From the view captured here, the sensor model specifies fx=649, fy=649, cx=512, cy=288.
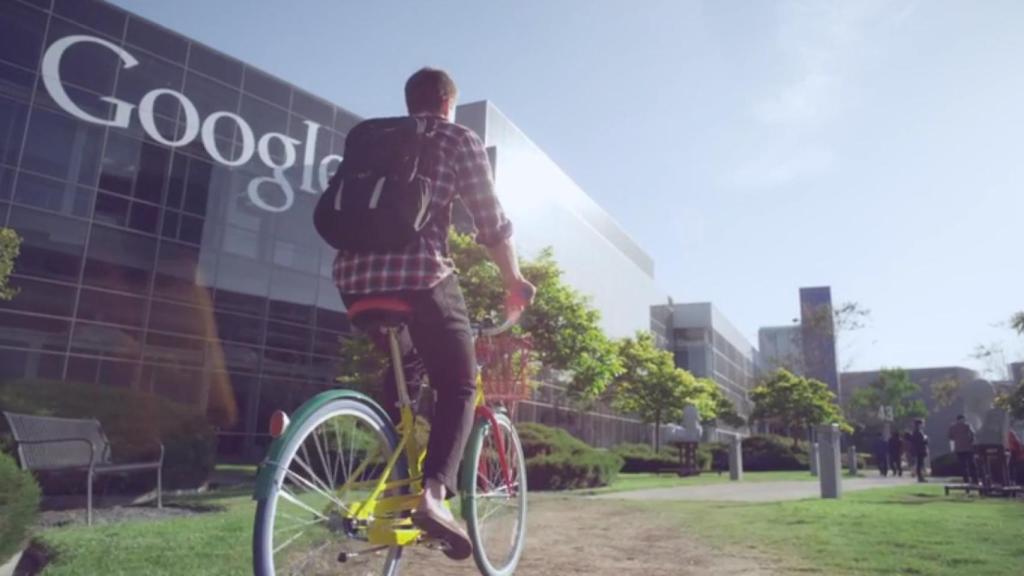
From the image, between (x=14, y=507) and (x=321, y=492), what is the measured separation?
2.93m

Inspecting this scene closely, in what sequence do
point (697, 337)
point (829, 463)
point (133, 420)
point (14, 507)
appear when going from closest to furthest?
point (14, 507), point (133, 420), point (829, 463), point (697, 337)

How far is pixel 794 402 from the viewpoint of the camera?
43.3 m

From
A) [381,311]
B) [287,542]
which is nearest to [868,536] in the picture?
[381,311]

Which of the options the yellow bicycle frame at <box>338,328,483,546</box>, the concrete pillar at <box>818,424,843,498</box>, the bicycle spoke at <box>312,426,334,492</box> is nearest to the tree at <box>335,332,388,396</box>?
the concrete pillar at <box>818,424,843,498</box>

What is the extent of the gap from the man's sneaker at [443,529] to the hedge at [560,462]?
1055 cm

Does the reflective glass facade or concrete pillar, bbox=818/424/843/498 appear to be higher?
the reflective glass facade

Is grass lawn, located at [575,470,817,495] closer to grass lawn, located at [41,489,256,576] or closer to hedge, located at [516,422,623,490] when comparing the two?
hedge, located at [516,422,623,490]

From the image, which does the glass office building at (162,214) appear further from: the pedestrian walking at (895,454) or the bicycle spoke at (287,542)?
the bicycle spoke at (287,542)

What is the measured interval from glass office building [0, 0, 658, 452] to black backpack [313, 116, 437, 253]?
21878 millimetres

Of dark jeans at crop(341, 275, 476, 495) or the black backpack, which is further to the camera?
dark jeans at crop(341, 275, 476, 495)

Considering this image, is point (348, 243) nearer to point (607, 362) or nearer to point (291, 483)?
point (291, 483)

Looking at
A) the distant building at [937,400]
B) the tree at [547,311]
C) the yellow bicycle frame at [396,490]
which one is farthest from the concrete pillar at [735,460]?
the yellow bicycle frame at [396,490]

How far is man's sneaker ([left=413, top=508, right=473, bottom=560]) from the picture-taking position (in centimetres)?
229

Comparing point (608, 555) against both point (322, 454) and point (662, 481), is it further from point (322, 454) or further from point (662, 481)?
point (662, 481)
